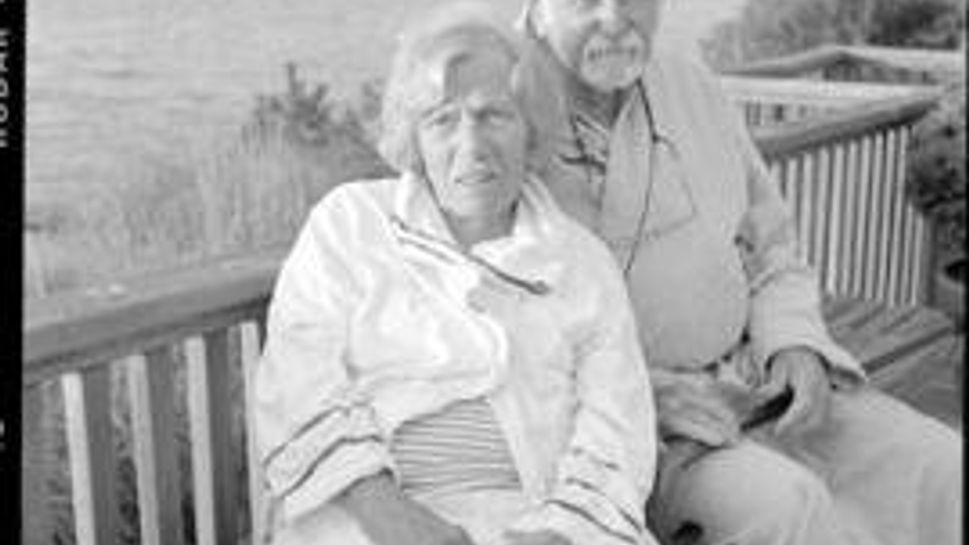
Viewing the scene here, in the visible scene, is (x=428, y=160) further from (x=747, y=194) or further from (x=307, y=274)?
(x=747, y=194)

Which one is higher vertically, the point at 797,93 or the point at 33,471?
the point at 797,93

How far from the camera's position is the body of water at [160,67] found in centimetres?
232

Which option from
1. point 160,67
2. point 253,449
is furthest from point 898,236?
point 253,449

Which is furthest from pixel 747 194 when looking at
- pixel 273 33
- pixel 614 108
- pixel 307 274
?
pixel 273 33

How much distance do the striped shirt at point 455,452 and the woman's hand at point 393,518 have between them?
6 centimetres

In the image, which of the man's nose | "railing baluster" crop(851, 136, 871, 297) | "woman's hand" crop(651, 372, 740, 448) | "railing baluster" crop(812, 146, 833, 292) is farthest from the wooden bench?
the man's nose

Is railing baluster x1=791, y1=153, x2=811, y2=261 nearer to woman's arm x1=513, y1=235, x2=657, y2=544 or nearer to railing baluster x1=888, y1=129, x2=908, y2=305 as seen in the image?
railing baluster x1=888, y1=129, x2=908, y2=305

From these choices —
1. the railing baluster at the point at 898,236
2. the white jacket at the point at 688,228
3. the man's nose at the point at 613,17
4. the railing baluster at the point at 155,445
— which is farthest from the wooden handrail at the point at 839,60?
the railing baluster at the point at 155,445

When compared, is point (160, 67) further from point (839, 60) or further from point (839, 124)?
point (839, 60)

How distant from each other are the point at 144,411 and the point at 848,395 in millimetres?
1035

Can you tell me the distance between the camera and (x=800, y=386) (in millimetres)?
2146

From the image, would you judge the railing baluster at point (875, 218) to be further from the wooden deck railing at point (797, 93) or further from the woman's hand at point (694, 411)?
the woman's hand at point (694, 411)

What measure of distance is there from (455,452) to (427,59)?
1.62ft

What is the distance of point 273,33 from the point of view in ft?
8.85
